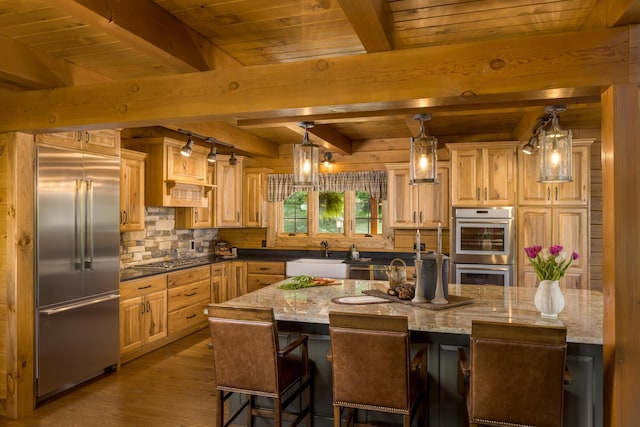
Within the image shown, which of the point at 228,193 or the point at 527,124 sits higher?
the point at 527,124

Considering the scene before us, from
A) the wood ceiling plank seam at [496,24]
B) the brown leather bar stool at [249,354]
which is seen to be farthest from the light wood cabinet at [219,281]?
the wood ceiling plank seam at [496,24]

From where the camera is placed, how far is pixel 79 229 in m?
3.83

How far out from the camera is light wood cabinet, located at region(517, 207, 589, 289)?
16.3 feet

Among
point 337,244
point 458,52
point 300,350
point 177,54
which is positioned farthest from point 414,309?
point 337,244

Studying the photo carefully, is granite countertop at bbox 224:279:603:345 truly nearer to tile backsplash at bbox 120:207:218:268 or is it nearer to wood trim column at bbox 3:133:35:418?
wood trim column at bbox 3:133:35:418

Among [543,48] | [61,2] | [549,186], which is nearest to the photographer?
[61,2]

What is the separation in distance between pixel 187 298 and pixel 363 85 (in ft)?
12.5

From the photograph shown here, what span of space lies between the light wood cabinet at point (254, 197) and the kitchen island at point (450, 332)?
3.41m

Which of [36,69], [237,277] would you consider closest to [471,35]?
[36,69]

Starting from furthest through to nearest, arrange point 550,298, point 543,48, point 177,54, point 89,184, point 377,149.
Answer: point 377,149 < point 89,184 < point 550,298 < point 177,54 < point 543,48

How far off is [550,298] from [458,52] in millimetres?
1506

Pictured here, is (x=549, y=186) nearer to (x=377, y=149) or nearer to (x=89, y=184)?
(x=377, y=149)

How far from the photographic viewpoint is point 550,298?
269 cm

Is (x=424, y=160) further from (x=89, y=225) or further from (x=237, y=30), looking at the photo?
(x=89, y=225)
